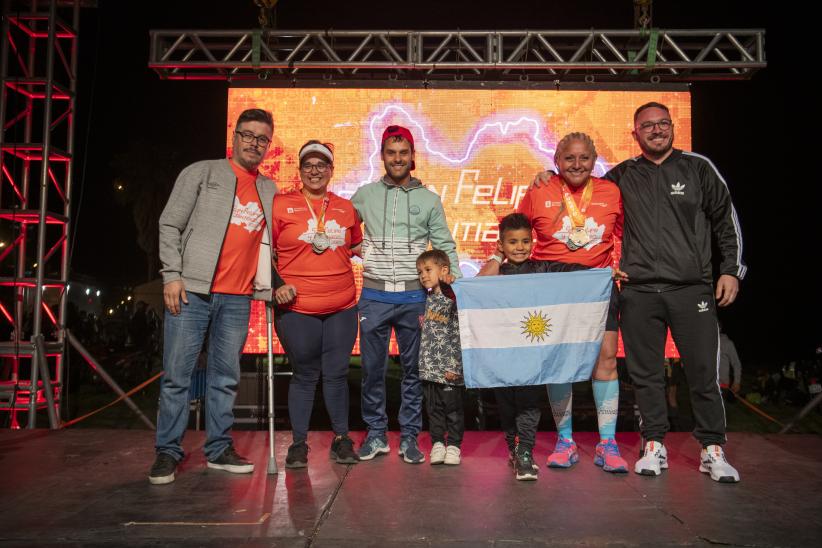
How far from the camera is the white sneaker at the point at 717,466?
3.09 metres

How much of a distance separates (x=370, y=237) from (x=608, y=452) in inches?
71.5

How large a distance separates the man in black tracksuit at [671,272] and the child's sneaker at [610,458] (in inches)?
6.2

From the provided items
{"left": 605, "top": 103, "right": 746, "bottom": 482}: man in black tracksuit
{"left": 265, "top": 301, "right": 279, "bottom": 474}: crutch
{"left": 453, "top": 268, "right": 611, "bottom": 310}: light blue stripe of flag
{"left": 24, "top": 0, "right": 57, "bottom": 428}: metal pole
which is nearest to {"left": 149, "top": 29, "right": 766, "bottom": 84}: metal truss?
{"left": 24, "top": 0, "right": 57, "bottom": 428}: metal pole

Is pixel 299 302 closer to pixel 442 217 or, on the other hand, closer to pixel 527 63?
pixel 442 217

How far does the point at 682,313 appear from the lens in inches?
133

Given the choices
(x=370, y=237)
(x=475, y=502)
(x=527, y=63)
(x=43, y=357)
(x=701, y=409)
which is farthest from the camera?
(x=527, y=63)

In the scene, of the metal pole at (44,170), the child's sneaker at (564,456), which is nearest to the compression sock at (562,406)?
the child's sneaker at (564,456)

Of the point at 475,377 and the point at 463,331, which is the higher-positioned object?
the point at 463,331

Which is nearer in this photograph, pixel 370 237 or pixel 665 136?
pixel 665 136

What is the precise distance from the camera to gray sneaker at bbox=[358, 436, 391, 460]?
11.7 feet

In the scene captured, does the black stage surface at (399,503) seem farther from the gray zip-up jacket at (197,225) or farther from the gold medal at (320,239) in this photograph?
the gold medal at (320,239)

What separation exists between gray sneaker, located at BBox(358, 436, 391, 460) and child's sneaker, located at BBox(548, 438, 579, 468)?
0.97 metres

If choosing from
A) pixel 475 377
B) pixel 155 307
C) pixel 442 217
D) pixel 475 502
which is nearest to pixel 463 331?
pixel 475 377


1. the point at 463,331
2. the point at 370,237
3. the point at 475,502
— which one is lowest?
the point at 475,502
